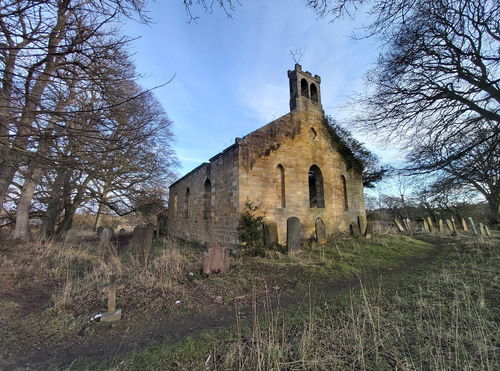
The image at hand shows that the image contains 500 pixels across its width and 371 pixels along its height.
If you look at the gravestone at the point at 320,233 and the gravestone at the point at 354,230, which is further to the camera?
the gravestone at the point at 354,230

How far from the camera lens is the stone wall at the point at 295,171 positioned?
10.8 meters

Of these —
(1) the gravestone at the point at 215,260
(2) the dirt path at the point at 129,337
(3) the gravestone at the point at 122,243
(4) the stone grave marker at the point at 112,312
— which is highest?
(3) the gravestone at the point at 122,243

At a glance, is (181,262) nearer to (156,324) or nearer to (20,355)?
(156,324)

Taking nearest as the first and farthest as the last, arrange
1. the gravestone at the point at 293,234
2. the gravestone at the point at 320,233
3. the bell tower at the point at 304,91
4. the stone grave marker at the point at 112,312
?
the stone grave marker at the point at 112,312 < the gravestone at the point at 293,234 < the gravestone at the point at 320,233 < the bell tower at the point at 304,91

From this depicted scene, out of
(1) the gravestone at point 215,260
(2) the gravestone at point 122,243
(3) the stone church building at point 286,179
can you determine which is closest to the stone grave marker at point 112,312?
(1) the gravestone at point 215,260

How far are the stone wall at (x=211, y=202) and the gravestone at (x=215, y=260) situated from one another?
297 cm

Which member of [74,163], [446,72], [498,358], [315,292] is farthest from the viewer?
[446,72]

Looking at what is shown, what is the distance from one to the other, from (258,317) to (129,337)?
2.00 meters

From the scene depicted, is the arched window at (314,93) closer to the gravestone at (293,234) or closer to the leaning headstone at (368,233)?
the leaning headstone at (368,233)

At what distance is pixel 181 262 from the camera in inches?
287

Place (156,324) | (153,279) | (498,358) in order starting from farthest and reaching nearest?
(153,279)
(156,324)
(498,358)

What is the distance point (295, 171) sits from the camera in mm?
12219

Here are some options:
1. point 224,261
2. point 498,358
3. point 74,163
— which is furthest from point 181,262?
point 498,358

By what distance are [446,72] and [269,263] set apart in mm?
7359
